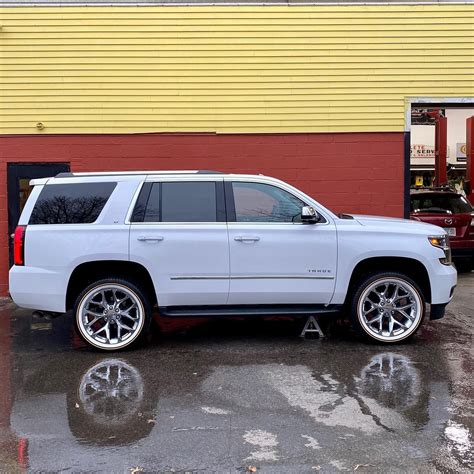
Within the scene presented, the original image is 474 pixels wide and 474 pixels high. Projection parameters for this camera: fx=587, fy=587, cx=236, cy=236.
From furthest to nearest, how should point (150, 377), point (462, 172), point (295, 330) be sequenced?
point (462, 172)
point (295, 330)
point (150, 377)

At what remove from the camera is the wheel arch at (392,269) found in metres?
6.46

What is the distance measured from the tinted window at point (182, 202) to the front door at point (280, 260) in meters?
0.29

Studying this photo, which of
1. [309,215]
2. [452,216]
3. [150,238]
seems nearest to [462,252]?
[452,216]

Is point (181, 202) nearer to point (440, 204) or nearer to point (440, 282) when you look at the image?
point (440, 282)

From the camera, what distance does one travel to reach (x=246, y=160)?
984 cm

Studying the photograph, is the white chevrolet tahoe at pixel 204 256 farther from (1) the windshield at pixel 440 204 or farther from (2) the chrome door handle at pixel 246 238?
(1) the windshield at pixel 440 204

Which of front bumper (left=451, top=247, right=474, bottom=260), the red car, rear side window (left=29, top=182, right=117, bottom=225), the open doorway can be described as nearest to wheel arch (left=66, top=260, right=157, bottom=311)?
rear side window (left=29, top=182, right=117, bottom=225)

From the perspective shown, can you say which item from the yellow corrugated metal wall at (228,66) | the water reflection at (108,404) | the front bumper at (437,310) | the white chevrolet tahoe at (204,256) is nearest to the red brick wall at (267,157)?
the yellow corrugated metal wall at (228,66)

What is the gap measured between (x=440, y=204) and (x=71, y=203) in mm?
7370

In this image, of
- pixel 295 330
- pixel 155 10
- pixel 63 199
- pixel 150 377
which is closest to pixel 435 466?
pixel 150 377

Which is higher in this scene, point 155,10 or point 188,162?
point 155,10

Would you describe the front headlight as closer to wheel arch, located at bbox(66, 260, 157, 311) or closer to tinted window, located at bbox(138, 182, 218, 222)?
tinted window, located at bbox(138, 182, 218, 222)

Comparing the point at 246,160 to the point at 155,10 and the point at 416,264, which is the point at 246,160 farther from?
the point at 416,264

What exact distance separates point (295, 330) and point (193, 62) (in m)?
4.96
